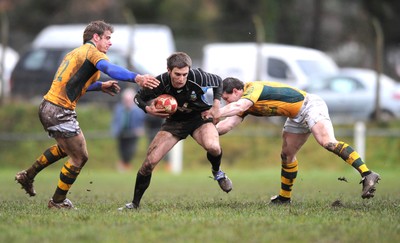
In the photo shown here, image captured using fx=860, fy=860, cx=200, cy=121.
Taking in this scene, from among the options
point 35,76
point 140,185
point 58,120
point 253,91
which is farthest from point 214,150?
point 35,76

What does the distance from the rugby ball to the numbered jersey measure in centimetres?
79

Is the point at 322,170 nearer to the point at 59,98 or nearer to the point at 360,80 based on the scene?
the point at 360,80

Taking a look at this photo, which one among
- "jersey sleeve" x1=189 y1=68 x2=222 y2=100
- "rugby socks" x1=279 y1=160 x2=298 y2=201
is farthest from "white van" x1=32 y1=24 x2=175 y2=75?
"jersey sleeve" x1=189 y1=68 x2=222 y2=100

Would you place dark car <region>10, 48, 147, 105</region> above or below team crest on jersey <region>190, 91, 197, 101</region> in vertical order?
below

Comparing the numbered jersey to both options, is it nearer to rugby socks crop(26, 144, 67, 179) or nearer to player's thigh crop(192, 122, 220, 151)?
rugby socks crop(26, 144, 67, 179)

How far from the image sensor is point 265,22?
3175cm

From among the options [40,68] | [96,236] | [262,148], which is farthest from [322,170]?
[96,236]

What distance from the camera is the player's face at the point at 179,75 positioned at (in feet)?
30.5

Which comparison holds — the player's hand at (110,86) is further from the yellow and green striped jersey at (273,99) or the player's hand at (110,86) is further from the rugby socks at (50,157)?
the yellow and green striped jersey at (273,99)

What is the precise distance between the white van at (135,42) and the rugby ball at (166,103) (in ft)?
41.7

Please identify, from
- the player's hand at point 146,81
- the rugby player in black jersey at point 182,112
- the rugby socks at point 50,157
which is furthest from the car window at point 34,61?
the player's hand at point 146,81

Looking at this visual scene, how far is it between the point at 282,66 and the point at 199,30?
6479 millimetres

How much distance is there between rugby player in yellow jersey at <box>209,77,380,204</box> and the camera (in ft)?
32.2

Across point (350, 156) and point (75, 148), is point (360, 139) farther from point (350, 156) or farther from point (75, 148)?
point (75, 148)
